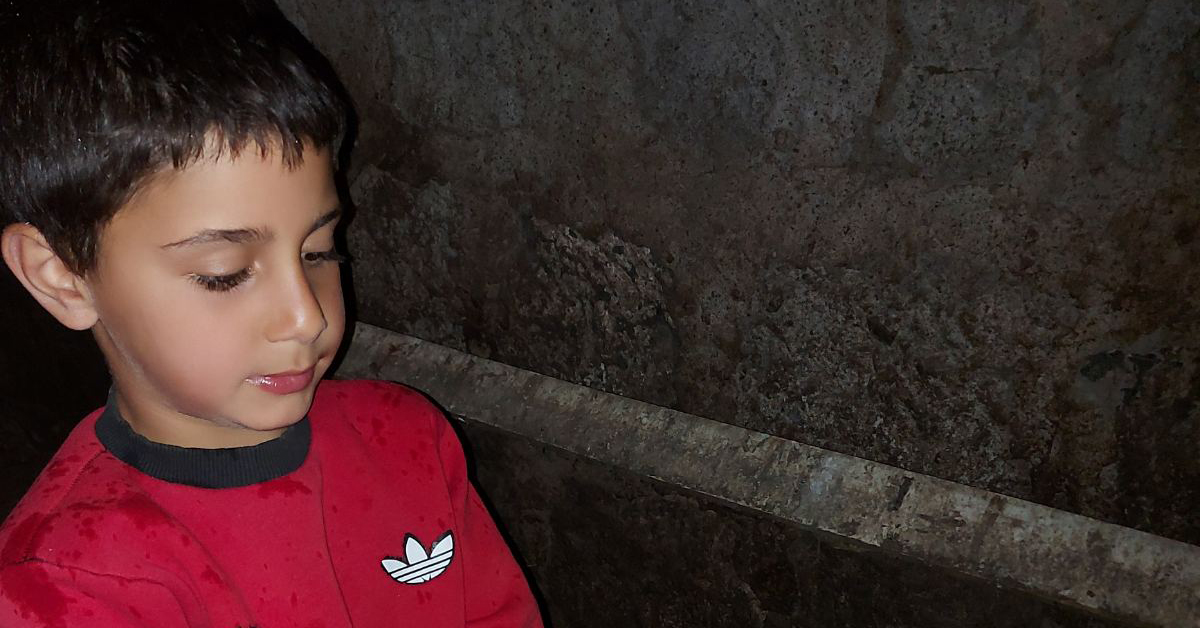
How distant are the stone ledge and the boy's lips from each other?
73 cm

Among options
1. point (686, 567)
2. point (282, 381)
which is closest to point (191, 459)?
point (282, 381)

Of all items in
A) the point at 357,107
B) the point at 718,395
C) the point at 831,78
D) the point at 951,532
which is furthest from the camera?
Result: the point at 357,107

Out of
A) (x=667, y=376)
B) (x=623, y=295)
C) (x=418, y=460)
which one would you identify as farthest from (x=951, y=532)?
(x=418, y=460)

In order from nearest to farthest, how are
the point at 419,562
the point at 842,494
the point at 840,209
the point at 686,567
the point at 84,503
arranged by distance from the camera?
the point at 84,503, the point at 419,562, the point at 840,209, the point at 842,494, the point at 686,567

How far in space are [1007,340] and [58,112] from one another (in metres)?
1.31

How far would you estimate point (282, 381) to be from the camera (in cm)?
122

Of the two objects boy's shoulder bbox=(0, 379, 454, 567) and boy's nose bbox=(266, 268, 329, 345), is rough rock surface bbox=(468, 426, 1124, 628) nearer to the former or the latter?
boy's shoulder bbox=(0, 379, 454, 567)

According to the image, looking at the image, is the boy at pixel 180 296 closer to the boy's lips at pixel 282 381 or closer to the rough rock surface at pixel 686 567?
the boy's lips at pixel 282 381

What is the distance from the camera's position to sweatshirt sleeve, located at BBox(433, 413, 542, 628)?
5.01 feet

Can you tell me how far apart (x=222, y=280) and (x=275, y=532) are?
0.35 metres

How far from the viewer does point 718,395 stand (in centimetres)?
183

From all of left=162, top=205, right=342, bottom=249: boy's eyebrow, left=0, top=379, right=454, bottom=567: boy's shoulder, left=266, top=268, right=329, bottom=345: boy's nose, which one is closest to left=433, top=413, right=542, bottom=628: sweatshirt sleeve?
left=0, top=379, right=454, bottom=567: boy's shoulder

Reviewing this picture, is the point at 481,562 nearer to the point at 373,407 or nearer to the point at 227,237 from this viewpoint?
the point at 373,407

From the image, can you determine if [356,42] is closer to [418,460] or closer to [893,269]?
[418,460]
